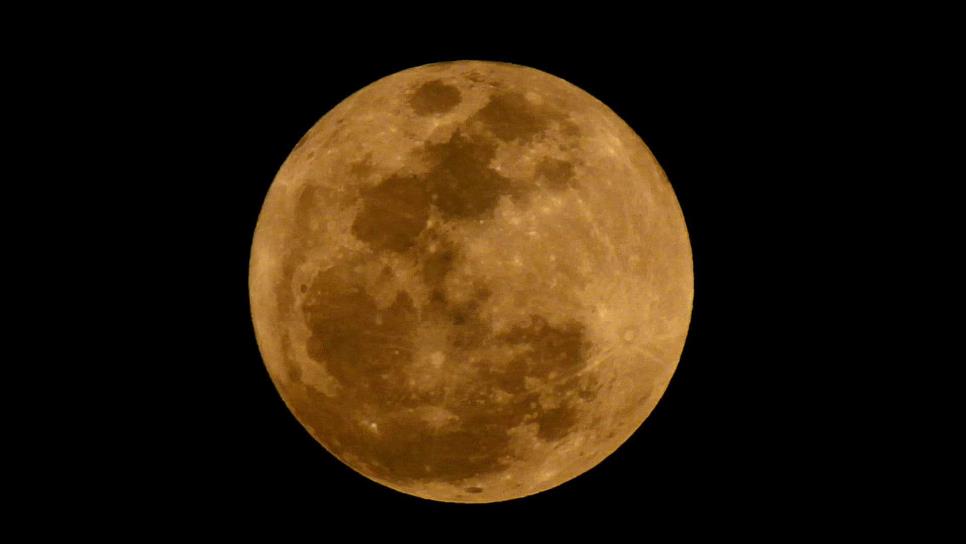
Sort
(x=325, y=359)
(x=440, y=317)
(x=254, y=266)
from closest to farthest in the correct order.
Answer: (x=440, y=317), (x=325, y=359), (x=254, y=266)

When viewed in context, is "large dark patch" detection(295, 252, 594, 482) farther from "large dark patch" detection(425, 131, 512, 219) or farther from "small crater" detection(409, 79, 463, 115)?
"small crater" detection(409, 79, 463, 115)

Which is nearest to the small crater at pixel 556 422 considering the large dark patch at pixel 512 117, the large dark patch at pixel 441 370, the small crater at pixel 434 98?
the large dark patch at pixel 441 370

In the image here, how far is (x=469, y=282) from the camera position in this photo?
3.38m

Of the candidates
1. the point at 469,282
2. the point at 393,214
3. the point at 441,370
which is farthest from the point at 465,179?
the point at 441,370

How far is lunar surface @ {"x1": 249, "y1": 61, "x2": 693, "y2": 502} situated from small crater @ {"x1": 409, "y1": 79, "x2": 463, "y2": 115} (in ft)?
0.05

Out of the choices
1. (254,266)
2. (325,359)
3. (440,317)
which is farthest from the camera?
(254,266)

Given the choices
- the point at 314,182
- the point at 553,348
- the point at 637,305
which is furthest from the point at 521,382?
the point at 314,182

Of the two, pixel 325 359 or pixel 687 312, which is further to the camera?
pixel 687 312

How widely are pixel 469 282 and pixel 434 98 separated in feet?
3.58

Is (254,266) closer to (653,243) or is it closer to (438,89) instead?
(438,89)

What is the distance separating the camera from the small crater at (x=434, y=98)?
3740 mm

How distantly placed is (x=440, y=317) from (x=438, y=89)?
51.4 inches

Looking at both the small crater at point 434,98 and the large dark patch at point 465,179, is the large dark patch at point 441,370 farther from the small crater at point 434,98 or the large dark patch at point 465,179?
the small crater at point 434,98

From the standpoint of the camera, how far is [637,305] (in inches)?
147
